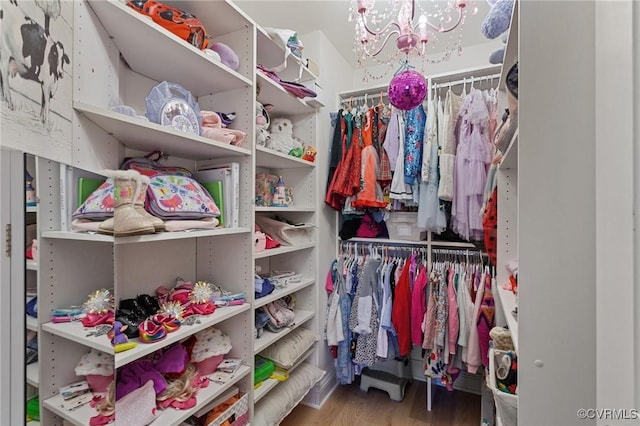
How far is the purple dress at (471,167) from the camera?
1664mm

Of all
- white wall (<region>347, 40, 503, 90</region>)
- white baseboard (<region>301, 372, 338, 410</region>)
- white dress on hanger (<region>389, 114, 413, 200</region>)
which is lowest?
white baseboard (<region>301, 372, 338, 410</region>)

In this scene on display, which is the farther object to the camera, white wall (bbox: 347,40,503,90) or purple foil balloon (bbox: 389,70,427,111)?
white wall (bbox: 347,40,503,90)

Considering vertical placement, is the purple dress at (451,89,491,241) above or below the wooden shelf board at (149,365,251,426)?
above

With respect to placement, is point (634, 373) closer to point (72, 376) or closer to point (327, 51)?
point (72, 376)

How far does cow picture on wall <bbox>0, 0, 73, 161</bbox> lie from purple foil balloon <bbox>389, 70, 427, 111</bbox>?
1.21 metres

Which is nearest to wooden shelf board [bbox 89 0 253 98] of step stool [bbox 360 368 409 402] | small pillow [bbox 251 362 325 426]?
small pillow [bbox 251 362 325 426]

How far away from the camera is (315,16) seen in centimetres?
186

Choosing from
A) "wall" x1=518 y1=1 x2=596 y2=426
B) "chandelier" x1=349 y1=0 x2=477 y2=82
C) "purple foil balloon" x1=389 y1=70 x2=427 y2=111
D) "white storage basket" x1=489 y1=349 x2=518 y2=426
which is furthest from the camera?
"purple foil balloon" x1=389 y1=70 x2=427 y2=111

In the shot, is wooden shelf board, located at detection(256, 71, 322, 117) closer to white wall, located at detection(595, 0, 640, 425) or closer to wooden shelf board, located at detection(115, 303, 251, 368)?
wooden shelf board, located at detection(115, 303, 251, 368)

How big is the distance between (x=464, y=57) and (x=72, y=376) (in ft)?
9.34

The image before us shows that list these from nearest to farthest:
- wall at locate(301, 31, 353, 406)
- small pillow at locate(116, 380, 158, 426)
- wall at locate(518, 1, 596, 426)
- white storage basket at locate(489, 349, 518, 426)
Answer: wall at locate(518, 1, 596, 426)
white storage basket at locate(489, 349, 518, 426)
small pillow at locate(116, 380, 158, 426)
wall at locate(301, 31, 353, 406)

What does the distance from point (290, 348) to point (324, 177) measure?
1141mm

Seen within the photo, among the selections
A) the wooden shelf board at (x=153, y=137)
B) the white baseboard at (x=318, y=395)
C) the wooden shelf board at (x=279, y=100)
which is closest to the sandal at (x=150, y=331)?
the wooden shelf board at (x=153, y=137)

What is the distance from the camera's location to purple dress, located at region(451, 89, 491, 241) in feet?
5.46
